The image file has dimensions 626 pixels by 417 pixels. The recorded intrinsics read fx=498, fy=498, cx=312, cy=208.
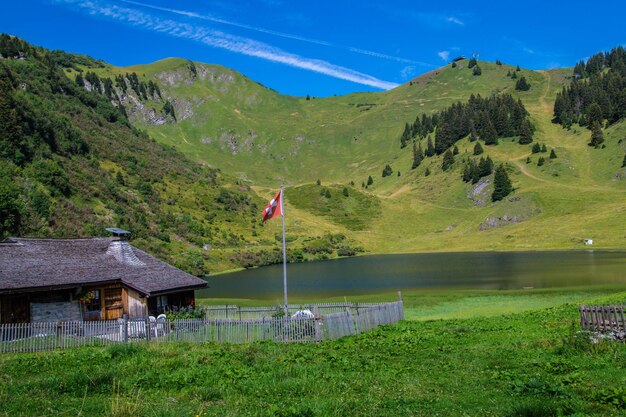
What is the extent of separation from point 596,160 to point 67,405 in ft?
598

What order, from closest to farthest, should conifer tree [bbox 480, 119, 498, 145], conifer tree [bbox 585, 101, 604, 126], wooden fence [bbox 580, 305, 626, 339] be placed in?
wooden fence [bbox 580, 305, 626, 339]
conifer tree [bbox 585, 101, 604, 126]
conifer tree [bbox 480, 119, 498, 145]

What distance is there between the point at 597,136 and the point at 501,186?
4336 centimetres

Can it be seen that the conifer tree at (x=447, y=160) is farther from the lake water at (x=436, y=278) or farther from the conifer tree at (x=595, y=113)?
the lake water at (x=436, y=278)

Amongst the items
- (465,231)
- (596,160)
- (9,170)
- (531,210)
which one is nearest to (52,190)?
(9,170)

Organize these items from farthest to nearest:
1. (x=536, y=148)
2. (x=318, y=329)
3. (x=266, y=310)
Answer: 1. (x=536, y=148)
2. (x=266, y=310)
3. (x=318, y=329)

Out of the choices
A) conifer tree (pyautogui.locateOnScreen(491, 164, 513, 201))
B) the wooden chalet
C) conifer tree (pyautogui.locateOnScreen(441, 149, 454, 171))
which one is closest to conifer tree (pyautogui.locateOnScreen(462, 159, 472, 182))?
conifer tree (pyautogui.locateOnScreen(441, 149, 454, 171))

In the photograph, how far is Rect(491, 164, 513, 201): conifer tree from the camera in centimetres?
15862

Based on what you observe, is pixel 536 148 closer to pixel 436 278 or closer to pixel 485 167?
pixel 485 167

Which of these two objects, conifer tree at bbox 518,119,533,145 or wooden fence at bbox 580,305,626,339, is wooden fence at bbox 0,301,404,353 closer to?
wooden fence at bbox 580,305,626,339

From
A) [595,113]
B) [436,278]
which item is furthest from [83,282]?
[595,113]

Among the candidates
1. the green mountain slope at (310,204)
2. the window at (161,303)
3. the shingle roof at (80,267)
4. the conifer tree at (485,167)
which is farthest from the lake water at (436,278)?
the conifer tree at (485,167)

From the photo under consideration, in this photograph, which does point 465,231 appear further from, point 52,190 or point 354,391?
point 354,391

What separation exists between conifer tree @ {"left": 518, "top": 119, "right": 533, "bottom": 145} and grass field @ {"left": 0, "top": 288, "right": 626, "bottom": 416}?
180482 mm

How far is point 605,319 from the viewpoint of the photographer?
18766 mm
